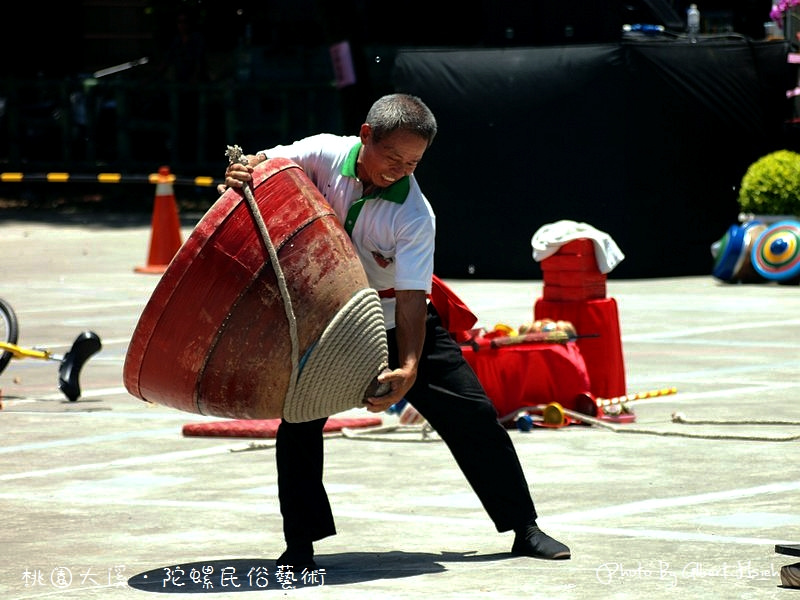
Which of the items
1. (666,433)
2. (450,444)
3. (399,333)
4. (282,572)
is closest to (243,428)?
(666,433)

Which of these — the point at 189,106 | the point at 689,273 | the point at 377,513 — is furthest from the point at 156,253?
the point at 377,513

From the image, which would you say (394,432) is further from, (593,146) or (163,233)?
(163,233)

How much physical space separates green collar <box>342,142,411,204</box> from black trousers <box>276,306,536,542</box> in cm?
50

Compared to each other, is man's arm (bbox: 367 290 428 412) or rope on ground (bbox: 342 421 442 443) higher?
man's arm (bbox: 367 290 428 412)

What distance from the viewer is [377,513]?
7438mm

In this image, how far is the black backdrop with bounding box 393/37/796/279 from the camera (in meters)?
18.4

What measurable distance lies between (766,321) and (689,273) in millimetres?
4214

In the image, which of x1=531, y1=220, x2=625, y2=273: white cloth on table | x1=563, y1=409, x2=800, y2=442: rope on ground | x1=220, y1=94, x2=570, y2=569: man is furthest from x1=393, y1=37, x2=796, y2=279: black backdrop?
x1=220, y1=94, x2=570, y2=569: man

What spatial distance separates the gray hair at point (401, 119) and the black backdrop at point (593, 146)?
12531 mm

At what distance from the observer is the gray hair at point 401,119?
237 inches

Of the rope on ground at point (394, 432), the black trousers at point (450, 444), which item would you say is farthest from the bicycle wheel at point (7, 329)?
the black trousers at point (450, 444)

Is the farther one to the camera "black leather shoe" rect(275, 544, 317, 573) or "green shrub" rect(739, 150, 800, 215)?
"green shrub" rect(739, 150, 800, 215)

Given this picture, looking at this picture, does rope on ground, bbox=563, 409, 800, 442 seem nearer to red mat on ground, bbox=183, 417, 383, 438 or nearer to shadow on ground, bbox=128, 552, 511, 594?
red mat on ground, bbox=183, 417, 383, 438

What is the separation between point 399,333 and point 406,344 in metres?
0.05
